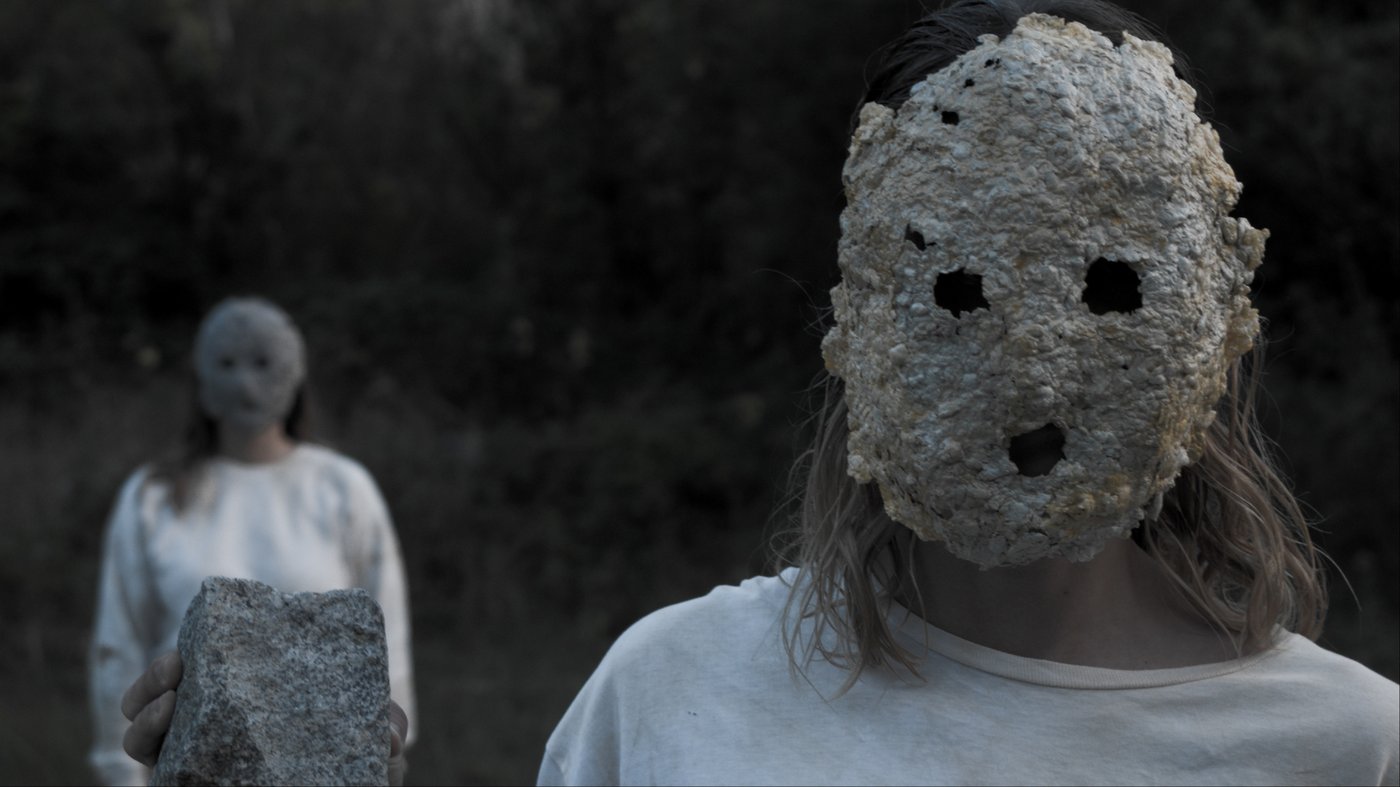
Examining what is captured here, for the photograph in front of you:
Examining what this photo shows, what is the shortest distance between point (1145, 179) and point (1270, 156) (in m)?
7.75

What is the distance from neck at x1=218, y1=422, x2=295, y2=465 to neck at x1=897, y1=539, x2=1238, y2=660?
329 cm

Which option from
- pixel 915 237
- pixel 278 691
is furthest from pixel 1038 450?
pixel 278 691

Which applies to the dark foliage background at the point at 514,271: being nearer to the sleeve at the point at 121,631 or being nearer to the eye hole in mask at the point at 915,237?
the sleeve at the point at 121,631

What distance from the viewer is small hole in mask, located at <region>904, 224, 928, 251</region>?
6.07ft

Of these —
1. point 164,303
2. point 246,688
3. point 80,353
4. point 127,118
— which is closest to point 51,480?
point 80,353

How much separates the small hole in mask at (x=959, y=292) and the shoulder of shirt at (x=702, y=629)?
530 millimetres

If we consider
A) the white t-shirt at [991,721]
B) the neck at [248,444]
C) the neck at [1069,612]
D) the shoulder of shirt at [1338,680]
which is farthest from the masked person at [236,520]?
the shoulder of shirt at [1338,680]

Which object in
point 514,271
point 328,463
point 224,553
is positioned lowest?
point 514,271

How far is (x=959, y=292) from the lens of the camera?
6.00 feet

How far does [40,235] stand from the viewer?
14898 mm

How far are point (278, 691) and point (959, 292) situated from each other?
39.1 inches

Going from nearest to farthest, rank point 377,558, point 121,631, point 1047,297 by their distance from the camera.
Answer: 1. point 1047,297
2. point 121,631
3. point 377,558

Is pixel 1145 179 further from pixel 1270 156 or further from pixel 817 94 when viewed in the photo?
pixel 817 94

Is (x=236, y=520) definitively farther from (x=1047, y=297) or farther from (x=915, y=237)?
(x=1047, y=297)
